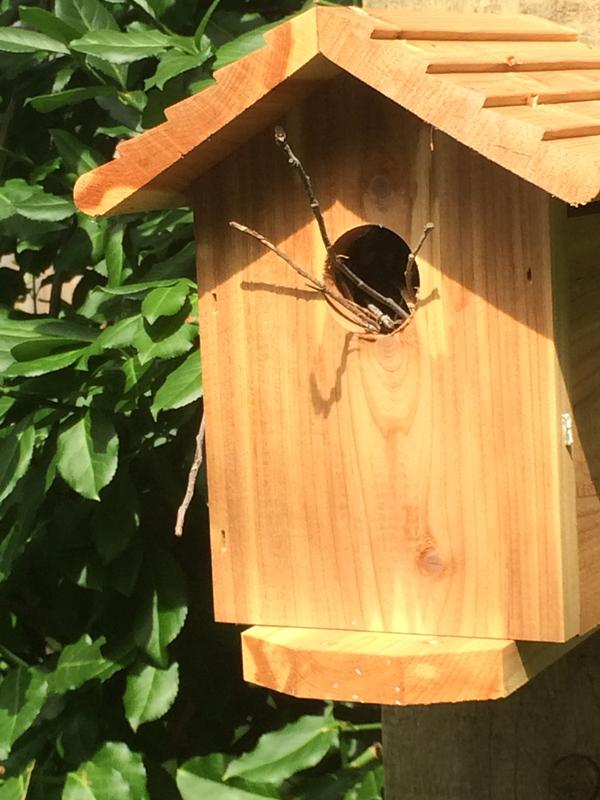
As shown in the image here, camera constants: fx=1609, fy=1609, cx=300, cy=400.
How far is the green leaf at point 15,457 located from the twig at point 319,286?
603 millimetres

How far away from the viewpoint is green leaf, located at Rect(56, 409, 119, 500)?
2119mm

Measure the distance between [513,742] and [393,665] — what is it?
1.78ft

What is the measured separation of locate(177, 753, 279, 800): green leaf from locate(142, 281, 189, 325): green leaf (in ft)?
2.59

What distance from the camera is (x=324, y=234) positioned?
1702 mm

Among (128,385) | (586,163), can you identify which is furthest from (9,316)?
(586,163)

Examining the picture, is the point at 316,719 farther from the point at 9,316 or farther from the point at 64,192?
the point at 64,192

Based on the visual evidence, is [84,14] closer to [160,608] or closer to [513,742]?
[160,608]

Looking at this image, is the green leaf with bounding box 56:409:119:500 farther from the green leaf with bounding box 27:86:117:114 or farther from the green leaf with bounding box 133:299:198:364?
→ the green leaf with bounding box 27:86:117:114

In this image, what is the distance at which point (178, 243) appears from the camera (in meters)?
2.59

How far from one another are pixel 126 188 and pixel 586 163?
1.87ft

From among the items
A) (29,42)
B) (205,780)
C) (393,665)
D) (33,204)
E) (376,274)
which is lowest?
(205,780)

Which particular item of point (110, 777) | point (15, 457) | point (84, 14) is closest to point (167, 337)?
point (15, 457)

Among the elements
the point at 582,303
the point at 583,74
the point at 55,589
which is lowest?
the point at 55,589

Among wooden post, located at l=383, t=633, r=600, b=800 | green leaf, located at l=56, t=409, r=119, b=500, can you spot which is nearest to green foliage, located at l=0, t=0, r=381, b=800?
green leaf, located at l=56, t=409, r=119, b=500
